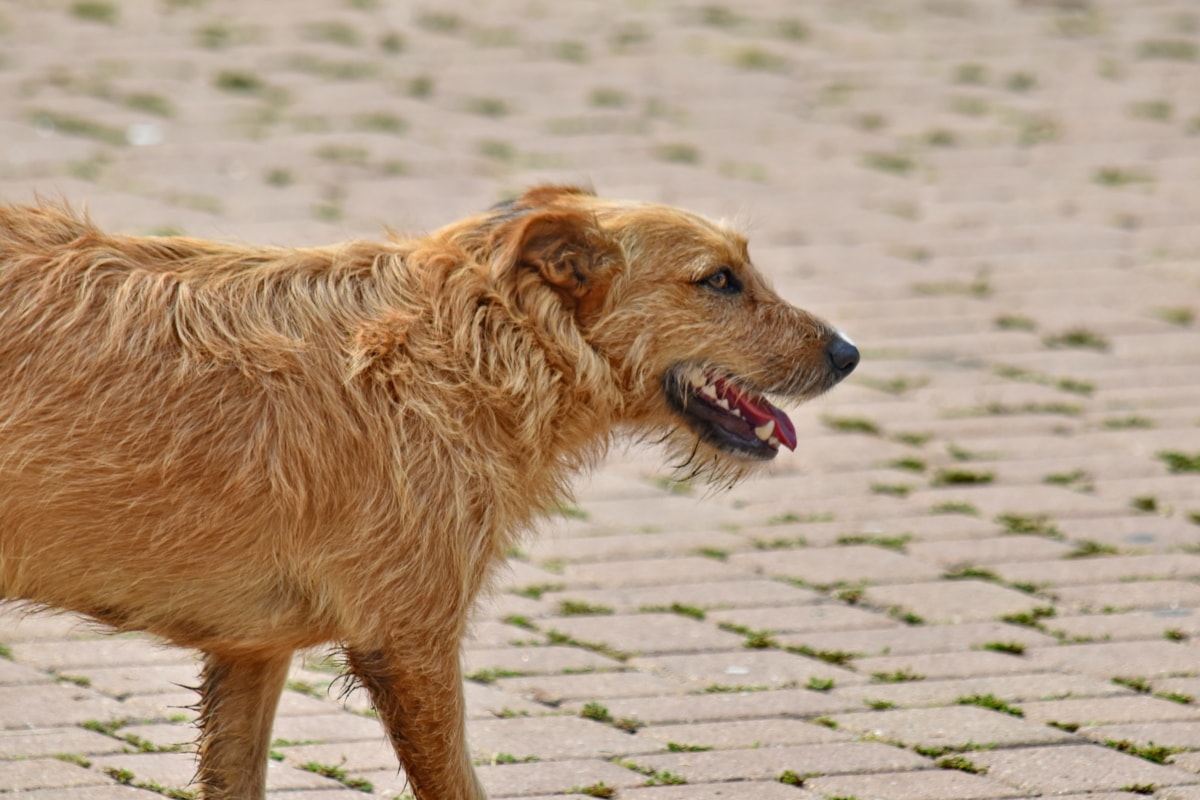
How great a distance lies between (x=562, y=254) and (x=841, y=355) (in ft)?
2.71

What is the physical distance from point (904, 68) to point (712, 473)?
738cm

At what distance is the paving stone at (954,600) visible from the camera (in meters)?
5.59

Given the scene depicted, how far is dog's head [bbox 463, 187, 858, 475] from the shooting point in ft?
14.6

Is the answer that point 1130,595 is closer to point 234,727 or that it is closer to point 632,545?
point 632,545

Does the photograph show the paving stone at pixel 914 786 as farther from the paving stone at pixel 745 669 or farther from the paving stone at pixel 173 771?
the paving stone at pixel 173 771

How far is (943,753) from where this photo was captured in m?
4.68

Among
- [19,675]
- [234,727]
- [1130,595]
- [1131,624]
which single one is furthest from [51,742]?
[1130,595]

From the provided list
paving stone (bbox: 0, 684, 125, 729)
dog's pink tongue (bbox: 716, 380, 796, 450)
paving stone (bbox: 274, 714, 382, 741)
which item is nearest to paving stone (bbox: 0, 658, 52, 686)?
paving stone (bbox: 0, 684, 125, 729)

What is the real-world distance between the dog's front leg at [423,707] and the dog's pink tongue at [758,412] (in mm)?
1041

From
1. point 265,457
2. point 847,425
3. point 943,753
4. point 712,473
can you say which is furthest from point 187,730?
point 847,425

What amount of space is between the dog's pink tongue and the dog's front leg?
104cm

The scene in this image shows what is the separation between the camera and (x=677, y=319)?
4.54 metres

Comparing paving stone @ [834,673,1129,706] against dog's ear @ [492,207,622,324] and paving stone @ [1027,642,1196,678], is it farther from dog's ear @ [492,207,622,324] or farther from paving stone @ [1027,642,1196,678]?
Result: dog's ear @ [492,207,622,324]

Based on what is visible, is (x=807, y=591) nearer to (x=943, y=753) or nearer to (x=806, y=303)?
(x=943, y=753)
